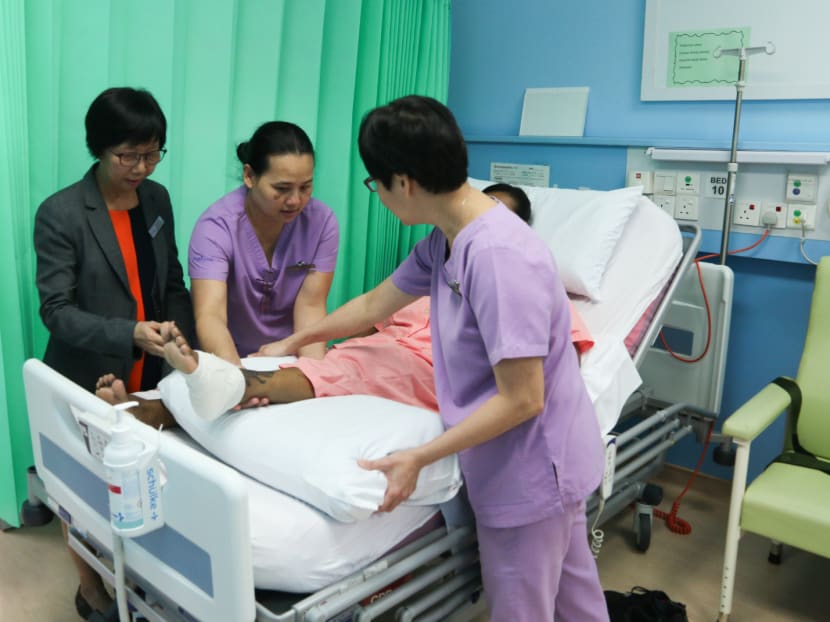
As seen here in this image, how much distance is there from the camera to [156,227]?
201 centimetres

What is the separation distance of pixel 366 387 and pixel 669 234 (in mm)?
1156

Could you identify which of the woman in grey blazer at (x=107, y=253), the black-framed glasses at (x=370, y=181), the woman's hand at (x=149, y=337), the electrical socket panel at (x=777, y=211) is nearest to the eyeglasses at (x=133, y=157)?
the woman in grey blazer at (x=107, y=253)

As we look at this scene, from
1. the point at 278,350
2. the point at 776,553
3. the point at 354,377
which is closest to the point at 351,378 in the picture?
the point at 354,377

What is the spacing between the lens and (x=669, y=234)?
Result: 2.36 meters

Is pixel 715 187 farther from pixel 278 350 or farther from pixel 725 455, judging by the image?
pixel 278 350

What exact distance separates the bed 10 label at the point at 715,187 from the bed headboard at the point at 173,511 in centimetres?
212

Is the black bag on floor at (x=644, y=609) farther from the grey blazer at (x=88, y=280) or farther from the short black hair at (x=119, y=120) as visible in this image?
the short black hair at (x=119, y=120)

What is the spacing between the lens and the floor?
209 cm

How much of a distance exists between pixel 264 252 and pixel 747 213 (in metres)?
1.66

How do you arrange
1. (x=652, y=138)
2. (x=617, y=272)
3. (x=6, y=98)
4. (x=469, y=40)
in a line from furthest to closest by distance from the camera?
(x=469, y=40) → (x=652, y=138) → (x=617, y=272) → (x=6, y=98)

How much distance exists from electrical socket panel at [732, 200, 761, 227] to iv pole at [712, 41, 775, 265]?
0.08ft

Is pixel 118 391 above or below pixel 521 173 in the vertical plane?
below

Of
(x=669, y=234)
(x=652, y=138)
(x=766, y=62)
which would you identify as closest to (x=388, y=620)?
(x=669, y=234)

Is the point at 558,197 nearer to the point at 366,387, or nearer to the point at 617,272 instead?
the point at 617,272
